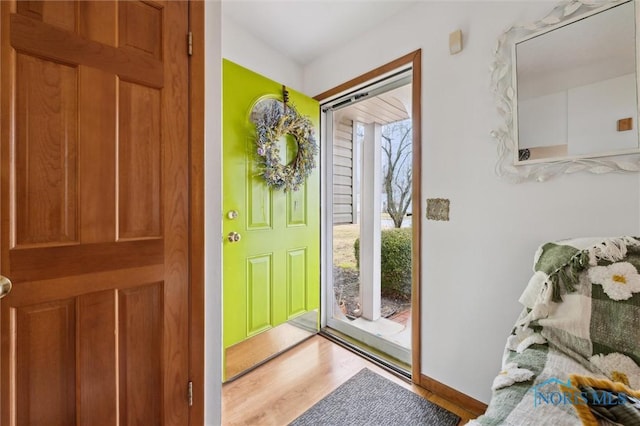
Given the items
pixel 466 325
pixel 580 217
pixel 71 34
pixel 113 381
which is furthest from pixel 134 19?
pixel 466 325

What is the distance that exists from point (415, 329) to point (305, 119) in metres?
1.66

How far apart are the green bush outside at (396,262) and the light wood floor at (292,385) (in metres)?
0.56

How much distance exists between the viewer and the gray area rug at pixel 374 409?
4.38 ft

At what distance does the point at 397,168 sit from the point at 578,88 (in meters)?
1.04

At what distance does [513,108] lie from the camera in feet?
4.07

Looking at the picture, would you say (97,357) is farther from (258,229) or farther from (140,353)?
(258,229)

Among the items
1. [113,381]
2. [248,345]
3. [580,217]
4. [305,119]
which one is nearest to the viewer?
[113,381]

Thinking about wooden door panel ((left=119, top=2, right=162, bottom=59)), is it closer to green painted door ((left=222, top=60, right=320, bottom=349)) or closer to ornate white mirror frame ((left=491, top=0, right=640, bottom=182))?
green painted door ((left=222, top=60, right=320, bottom=349))

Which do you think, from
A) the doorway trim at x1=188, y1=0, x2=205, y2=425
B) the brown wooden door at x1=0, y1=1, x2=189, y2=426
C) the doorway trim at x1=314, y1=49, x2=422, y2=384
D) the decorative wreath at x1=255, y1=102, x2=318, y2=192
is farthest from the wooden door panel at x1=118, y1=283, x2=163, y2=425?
the doorway trim at x1=314, y1=49, x2=422, y2=384

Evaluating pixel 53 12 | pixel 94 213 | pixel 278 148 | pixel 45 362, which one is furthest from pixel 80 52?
pixel 278 148

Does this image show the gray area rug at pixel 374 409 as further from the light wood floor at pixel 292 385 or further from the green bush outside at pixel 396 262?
the green bush outside at pixel 396 262

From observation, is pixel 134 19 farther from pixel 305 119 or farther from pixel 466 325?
pixel 466 325

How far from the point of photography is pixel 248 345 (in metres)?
1.77

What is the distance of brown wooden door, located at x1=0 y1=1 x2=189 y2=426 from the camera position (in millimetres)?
795
